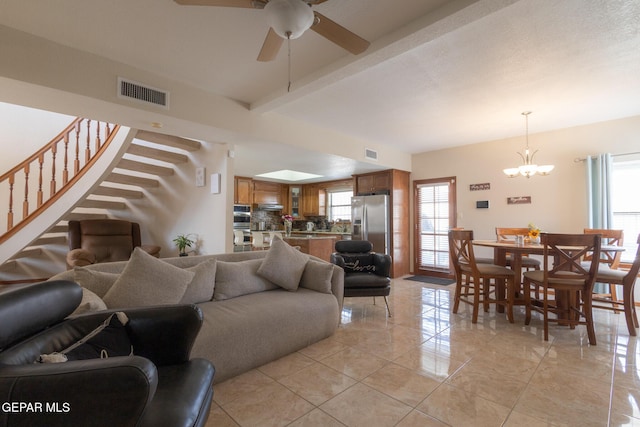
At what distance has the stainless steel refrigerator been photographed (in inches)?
219

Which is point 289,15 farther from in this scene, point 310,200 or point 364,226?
point 310,200

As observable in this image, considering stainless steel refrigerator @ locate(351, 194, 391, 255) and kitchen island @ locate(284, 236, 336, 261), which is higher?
stainless steel refrigerator @ locate(351, 194, 391, 255)

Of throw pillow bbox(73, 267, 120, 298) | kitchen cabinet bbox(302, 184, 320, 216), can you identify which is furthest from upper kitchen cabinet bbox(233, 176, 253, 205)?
throw pillow bbox(73, 267, 120, 298)

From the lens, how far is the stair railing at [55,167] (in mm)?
3802

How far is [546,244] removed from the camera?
8.95 feet

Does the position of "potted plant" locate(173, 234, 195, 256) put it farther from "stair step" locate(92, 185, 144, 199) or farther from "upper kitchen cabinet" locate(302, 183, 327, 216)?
"upper kitchen cabinet" locate(302, 183, 327, 216)

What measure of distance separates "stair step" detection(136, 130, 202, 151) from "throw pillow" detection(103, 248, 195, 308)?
2435 mm

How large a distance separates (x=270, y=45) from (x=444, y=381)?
2.46 meters

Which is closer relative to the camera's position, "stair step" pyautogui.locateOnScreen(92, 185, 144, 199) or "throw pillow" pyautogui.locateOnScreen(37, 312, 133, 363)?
"throw pillow" pyautogui.locateOnScreen(37, 312, 133, 363)

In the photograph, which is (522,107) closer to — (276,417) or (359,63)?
(359,63)

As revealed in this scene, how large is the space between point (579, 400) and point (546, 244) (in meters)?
1.39

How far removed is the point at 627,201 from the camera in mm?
3941

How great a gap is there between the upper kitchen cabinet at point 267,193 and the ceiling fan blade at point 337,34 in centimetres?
616

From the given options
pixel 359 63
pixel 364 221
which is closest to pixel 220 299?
pixel 359 63
